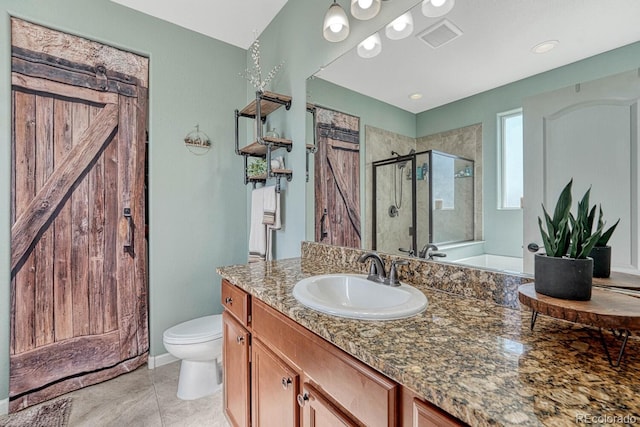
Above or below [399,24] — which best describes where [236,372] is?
below

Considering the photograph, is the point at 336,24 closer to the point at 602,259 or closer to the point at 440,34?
the point at 440,34

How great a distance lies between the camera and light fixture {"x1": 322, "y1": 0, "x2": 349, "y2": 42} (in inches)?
57.0

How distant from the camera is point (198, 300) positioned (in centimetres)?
236

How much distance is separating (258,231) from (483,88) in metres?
1.67

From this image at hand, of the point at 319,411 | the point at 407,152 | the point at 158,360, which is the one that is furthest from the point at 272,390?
the point at 158,360

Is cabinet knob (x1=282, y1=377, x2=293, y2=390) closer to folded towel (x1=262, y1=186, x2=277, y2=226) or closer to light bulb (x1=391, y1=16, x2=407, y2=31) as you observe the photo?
folded towel (x1=262, y1=186, x2=277, y2=226)

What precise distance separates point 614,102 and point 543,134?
6.7 inches

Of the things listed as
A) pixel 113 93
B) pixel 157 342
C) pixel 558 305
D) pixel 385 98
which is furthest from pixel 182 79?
pixel 558 305

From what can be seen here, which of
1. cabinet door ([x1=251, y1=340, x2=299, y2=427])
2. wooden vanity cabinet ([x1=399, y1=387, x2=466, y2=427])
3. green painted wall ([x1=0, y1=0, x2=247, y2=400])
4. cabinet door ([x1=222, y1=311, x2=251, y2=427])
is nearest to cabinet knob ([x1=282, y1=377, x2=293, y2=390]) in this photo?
cabinet door ([x1=251, y1=340, x2=299, y2=427])

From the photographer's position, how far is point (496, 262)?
1.00 m

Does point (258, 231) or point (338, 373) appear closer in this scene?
point (338, 373)

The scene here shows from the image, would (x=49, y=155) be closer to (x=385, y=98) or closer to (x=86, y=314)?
(x=86, y=314)

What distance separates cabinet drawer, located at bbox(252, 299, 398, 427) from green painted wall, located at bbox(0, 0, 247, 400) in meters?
1.54

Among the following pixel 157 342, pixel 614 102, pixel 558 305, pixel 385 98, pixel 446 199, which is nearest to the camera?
pixel 558 305
